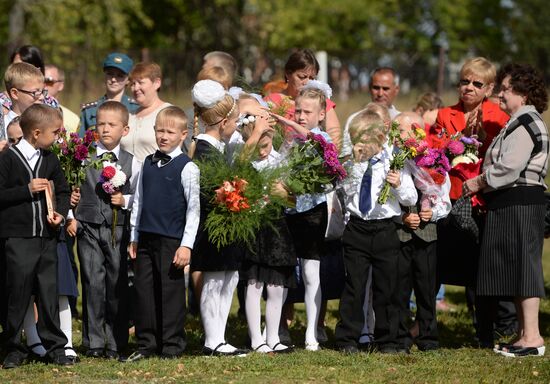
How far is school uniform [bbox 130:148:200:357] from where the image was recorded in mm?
7629

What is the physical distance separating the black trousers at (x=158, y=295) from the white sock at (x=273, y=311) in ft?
2.27

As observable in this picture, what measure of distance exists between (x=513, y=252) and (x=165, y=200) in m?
2.74

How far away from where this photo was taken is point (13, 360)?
7.55 m

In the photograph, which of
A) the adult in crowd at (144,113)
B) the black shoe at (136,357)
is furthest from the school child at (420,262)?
the adult in crowd at (144,113)

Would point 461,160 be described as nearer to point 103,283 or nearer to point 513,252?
point 513,252

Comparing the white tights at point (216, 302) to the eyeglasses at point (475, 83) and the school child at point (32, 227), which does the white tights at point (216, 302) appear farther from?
the eyeglasses at point (475, 83)

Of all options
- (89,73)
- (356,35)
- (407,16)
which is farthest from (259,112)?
(407,16)

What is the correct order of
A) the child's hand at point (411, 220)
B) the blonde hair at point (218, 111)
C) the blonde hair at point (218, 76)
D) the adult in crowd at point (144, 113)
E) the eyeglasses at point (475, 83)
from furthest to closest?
the adult in crowd at point (144, 113) → the eyeglasses at point (475, 83) → the blonde hair at point (218, 76) → the child's hand at point (411, 220) → the blonde hair at point (218, 111)

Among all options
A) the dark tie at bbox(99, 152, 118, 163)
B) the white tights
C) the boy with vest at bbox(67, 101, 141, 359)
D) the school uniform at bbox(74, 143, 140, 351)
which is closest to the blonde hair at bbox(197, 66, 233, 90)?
the boy with vest at bbox(67, 101, 141, 359)

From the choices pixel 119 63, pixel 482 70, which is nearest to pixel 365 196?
pixel 482 70

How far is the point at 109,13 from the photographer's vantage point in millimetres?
29156

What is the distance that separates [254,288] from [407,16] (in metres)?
45.8

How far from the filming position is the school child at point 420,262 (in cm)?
831

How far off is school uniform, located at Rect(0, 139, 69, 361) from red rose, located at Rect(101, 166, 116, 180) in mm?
349
